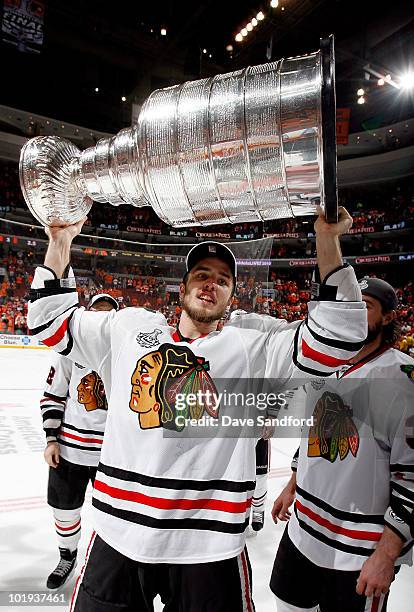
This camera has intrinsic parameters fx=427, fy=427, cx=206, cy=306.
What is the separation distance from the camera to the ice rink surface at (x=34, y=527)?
2.05m

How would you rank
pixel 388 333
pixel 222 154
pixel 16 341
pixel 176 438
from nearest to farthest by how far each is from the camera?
pixel 222 154
pixel 176 438
pixel 388 333
pixel 16 341

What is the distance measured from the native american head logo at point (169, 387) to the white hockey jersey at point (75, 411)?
3.51ft

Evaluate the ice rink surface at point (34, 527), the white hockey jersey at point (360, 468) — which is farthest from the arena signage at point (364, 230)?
the white hockey jersey at point (360, 468)

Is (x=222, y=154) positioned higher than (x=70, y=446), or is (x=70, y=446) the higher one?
(x=222, y=154)

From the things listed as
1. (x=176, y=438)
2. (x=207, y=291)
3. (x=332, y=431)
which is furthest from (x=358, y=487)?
(x=207, y=291)

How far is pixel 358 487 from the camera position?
132 centimetres

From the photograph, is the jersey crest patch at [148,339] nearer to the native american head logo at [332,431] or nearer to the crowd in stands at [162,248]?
the native american head logo at [332,431]

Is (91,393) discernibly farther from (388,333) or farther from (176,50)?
(176,50)

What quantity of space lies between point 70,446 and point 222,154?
5.75 feet

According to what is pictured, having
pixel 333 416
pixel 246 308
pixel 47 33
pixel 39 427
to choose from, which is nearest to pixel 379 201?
pixel 47 33

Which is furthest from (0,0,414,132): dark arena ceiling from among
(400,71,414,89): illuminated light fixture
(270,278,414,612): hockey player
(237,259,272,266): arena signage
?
(270,278,414,612): hockey player

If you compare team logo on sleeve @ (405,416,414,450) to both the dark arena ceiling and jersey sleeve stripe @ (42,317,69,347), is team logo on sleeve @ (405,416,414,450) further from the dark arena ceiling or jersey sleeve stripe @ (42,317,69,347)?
the dark arena ceiling

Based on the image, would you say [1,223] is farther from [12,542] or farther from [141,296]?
[12,542]

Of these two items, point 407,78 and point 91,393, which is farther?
point 407,78
